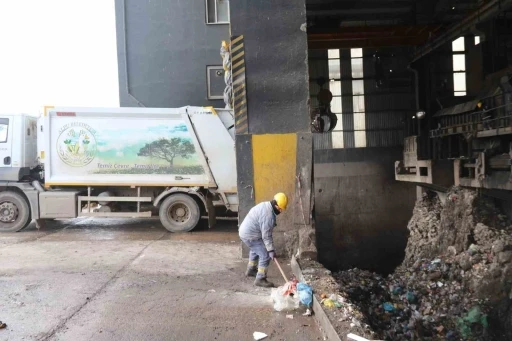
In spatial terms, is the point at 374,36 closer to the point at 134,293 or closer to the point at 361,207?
the point at 361,207

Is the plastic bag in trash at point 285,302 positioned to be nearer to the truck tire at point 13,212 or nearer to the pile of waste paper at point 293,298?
the pile of waste paper at point 293,298

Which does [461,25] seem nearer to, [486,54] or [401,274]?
[486,54]

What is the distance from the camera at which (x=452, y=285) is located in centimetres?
678

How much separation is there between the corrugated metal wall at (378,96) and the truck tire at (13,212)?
7454 mm

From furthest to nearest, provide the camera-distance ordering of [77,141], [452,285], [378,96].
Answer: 1. [378,96]
2. [77,141]
3. [452,285]

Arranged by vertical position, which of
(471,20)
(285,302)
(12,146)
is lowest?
(285,302)

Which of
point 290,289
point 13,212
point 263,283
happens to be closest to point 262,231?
point 263,283

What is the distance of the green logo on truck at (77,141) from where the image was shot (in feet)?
32.1

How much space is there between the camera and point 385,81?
12688 mm

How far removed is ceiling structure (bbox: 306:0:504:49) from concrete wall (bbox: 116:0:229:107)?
9.91ft

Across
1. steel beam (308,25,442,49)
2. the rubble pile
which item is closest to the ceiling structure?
steel beam (308,25,442,49)

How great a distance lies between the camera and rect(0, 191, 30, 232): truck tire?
9.98m

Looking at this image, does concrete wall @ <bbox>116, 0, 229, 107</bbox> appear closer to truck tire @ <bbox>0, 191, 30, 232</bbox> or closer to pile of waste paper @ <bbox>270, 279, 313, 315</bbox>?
truck tire @ <bbox>0, 191, 30, 232</bbox>

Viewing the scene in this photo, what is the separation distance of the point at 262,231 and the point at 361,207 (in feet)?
24.4
